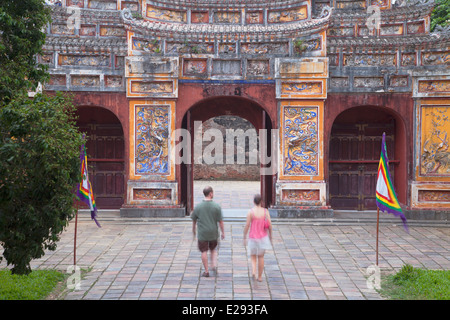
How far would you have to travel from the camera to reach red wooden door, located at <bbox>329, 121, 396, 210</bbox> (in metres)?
13.0

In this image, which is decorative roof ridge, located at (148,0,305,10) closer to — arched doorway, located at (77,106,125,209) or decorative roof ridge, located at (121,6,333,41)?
decorative roof ridge, located at (121,6,333,41)

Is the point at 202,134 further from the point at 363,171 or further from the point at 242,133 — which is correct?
the point at 363,171

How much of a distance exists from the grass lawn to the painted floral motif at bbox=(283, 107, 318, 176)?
4976mm

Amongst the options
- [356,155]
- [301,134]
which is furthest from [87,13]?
[356,155]

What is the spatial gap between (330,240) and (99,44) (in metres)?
8.02

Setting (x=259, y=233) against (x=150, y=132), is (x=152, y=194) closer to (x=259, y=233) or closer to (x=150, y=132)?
(x=150, y=132)

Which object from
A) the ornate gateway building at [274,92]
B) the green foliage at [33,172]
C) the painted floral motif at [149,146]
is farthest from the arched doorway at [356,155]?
the green foliage at [33,172]

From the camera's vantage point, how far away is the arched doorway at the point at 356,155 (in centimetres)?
1291

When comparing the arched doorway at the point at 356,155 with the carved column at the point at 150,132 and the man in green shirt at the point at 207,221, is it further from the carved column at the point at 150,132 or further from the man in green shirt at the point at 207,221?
the man in green shirt at the point at 207,221

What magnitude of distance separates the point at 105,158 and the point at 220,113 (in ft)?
12.2

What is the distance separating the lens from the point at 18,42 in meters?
6.09

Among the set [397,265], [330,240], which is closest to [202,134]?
[330,240]

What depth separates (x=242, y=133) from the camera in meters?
26.7

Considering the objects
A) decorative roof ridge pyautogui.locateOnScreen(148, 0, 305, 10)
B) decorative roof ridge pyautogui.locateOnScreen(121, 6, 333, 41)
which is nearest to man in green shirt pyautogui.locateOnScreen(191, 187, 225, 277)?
decorative roof ridge pyautogui.locateOnScreen(121, 6, 333, 41)
